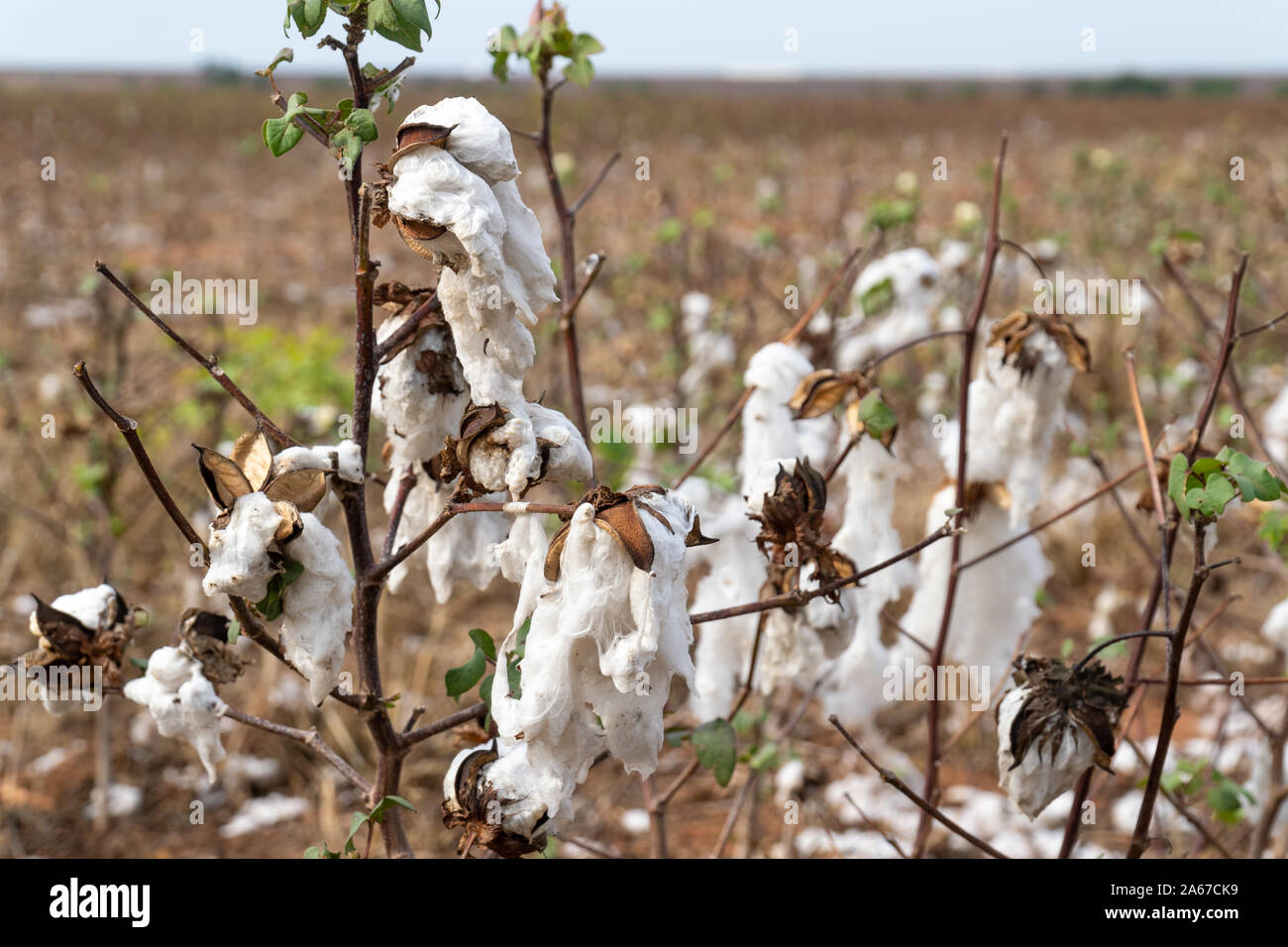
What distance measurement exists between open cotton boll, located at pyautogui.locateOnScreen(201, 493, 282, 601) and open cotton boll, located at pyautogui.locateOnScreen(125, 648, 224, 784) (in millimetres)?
282

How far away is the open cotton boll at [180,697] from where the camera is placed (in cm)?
109

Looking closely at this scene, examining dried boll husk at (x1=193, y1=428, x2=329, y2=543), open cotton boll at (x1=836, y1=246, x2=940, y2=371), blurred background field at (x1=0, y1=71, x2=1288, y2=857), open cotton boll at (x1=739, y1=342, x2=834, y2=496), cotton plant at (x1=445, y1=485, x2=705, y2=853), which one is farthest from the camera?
blurred background field at (x1=0, y1=71, x2=1288, y2=857)

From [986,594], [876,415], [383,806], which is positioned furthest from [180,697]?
[986,594]

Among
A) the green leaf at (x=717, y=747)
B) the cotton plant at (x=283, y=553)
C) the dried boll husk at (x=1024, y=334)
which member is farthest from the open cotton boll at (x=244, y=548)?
the dried boll husk at (x=1024, y=334)

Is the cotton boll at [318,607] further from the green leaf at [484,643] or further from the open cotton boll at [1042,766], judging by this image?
the open cotton boll at [1042,766]

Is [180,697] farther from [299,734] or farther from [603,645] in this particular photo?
[603,645]

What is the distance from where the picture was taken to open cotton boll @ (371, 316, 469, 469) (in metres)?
0.99

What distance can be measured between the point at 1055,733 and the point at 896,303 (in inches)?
44.9

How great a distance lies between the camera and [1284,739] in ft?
5.51

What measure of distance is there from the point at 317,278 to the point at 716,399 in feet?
21.0

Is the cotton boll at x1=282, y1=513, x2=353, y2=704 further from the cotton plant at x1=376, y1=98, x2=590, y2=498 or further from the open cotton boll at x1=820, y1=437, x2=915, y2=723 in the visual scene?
the open cotton boll at x1=820, y1=437, x2=915, y2=723

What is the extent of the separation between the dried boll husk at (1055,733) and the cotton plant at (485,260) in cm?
47

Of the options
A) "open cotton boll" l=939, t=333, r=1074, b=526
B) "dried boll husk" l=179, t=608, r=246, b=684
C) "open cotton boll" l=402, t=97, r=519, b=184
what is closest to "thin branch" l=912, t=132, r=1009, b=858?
"open cotton boll" l=939, t=333, r=1074, b=526
